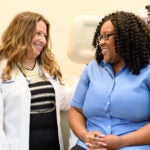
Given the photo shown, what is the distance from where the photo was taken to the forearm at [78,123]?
151 centimetres

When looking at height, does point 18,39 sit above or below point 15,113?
above

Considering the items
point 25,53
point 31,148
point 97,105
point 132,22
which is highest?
point 132,22

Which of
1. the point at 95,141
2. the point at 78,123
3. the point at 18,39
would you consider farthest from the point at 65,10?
the point at 95,141

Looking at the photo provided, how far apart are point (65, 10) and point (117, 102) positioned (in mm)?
1963

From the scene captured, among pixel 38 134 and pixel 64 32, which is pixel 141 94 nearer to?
pixel 38 134

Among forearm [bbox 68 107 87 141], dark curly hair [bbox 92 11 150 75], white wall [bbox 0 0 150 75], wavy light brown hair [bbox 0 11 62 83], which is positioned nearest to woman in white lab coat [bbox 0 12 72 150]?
wavy light brown hair [bbox 0 11 62 83]

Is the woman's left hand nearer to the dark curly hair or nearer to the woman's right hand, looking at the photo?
the woman's right hand

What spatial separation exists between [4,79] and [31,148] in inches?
15.6

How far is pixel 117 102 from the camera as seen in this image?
1.42m

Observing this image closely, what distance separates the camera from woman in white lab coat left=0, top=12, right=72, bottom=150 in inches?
64.9

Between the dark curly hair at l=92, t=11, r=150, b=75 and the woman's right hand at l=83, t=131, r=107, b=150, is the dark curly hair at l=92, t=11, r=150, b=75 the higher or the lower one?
the higher one

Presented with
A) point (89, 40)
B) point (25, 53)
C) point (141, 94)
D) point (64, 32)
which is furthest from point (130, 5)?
point (141, 94)

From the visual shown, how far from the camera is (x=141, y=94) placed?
4.62 ft

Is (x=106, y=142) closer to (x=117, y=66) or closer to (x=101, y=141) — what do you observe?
(x=101, y=141)
